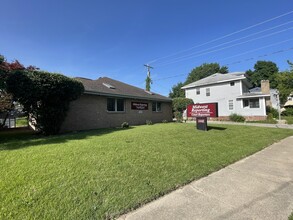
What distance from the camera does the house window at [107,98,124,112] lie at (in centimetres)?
1399

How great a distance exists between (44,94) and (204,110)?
915 centimetres

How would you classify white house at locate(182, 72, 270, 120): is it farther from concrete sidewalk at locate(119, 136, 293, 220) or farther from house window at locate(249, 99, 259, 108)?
concrete sidewalk at locate(119, 136, 293, 220)

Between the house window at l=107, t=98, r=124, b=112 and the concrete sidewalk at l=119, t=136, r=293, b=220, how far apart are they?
1074 centimetres

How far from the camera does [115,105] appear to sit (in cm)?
1445

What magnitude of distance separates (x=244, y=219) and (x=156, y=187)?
4.95 ft

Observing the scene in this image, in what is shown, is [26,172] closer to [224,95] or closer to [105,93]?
[105,93]

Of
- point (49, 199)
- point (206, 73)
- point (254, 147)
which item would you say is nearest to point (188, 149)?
point (254, 147)

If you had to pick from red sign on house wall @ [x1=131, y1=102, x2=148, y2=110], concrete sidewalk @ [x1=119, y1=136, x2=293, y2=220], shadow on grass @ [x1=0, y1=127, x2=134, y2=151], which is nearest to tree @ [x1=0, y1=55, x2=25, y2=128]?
shadow on grass @ [x1=0, y1=127, x2=134, y2=151]

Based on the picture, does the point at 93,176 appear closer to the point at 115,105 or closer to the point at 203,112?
the point at 203,112

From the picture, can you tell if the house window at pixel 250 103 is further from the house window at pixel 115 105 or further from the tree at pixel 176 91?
the tree at pixel 176 91

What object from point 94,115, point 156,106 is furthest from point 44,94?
point 156,106

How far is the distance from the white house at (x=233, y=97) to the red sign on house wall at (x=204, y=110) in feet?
48.9

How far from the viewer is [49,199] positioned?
2867 millimetres

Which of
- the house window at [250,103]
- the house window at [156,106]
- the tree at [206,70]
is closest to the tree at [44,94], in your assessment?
the house window at [156,106]
